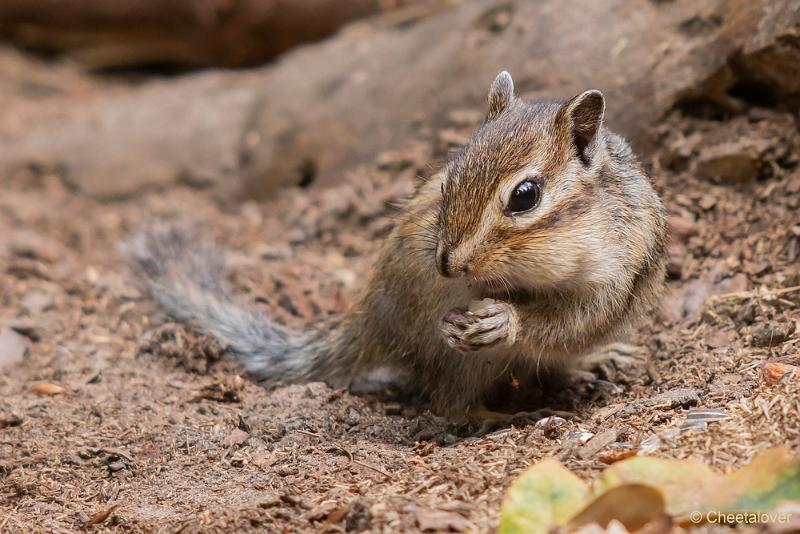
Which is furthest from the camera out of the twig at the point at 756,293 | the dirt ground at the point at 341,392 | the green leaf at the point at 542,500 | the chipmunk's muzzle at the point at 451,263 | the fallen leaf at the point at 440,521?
the twig at the point at 756,293

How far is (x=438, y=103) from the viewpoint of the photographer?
261 inches

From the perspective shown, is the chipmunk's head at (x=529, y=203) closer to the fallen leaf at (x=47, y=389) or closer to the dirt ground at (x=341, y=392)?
the dirt ground at (x=341, y=392)

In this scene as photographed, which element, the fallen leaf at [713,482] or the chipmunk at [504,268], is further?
the chipmunk at [504,268]

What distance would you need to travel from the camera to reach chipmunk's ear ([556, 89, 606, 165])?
3.79m

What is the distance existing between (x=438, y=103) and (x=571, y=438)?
11.8 ft

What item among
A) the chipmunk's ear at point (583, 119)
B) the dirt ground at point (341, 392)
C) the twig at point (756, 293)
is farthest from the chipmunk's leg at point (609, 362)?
the chipmunk's ear at point (583, 119)

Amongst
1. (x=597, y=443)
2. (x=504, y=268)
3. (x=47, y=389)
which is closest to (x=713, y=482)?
(x=597, y=443)

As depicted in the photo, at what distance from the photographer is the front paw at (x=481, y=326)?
149 inches

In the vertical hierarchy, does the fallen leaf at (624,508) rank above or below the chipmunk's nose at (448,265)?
below

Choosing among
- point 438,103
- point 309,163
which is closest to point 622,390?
point 438,103

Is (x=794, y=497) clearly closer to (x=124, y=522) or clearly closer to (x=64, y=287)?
A: (x=124, y=522)

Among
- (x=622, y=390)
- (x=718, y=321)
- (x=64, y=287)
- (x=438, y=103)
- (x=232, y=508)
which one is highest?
(x=438, y=103)

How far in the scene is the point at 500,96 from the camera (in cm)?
427

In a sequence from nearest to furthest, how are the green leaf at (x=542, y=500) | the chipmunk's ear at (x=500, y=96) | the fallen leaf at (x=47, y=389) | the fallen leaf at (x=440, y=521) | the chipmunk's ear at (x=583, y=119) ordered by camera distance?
the green leaf at (x=542, y=500) < the fallen leaf at (x=440, y=521) < the chipmunk's ear at (x=583, y=119) < the chipmunk's ear at (x=500, y=96) < the fallen leaf at (x=47, y=389)
